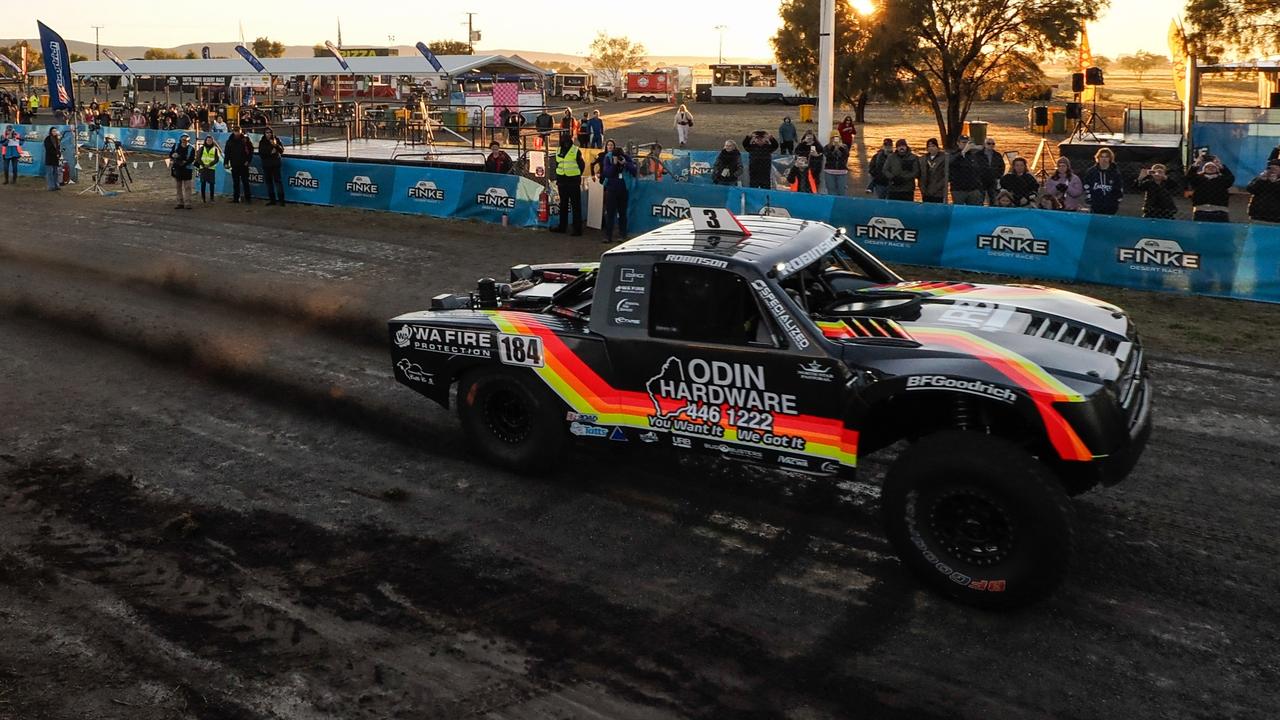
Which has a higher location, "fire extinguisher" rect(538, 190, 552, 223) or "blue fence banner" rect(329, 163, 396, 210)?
"blue fence banner" rect(329, 163, 396, 210)

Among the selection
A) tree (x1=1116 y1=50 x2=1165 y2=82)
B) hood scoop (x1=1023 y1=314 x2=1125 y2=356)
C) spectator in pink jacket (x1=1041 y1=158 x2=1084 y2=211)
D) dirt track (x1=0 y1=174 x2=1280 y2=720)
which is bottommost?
dirt track (x1=0 y1=174 x2=1280 y2=720)

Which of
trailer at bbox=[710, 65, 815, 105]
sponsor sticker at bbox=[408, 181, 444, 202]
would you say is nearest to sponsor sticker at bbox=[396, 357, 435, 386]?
sponsor sticker at bbox=[408, 181, 444, 202]

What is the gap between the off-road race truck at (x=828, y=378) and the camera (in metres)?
5.96

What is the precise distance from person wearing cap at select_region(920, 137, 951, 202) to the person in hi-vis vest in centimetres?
590

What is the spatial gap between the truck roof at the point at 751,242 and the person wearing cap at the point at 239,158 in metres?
18.4

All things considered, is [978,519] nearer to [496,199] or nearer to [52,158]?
[496,199]

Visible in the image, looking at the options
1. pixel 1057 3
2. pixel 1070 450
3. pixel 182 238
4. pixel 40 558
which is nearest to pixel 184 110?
pixel 182 238

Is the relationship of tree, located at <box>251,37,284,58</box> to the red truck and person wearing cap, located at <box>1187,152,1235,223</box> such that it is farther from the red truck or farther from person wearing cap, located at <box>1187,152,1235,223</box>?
person wearing cap, located at <box>1187,152,1235,223</box>

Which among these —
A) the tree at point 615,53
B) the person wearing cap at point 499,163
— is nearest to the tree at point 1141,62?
the tree at point 615,53

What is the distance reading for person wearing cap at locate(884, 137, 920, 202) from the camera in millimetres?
18328

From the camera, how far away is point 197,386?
1072 cm

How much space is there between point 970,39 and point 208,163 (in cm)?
2174

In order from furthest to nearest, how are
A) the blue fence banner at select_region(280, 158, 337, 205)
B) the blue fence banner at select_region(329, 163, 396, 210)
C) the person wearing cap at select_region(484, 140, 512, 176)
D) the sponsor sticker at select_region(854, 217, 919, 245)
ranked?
the blue fence banner at select_region(280, 158, 337, 205) → the blue fence banner at select_region(329, 163, 396, 210) → the person wearing cap at select_region(484, 140, 512, 176) → the sponsor sticker at select_region(854, 217, 919, 245)

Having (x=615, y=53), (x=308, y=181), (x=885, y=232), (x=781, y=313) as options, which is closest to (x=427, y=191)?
(x=308, y=181)
